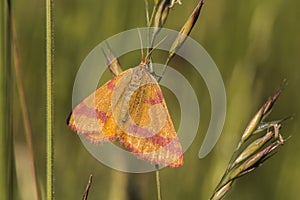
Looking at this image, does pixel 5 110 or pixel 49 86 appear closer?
pixel 49 86

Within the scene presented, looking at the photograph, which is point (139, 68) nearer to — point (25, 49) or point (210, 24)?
point (25, 49)

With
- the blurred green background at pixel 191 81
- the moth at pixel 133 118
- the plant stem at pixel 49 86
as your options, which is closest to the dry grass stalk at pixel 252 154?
the moth at pixel 133 118

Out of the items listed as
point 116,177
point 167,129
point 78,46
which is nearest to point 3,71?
point 167,129

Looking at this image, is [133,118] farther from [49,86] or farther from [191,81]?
[191,81]

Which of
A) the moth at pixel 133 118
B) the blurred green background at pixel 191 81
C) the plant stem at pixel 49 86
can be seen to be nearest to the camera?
the plant stem at pixel 49 86

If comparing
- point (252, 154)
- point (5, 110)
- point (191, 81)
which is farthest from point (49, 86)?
point (191, 81)

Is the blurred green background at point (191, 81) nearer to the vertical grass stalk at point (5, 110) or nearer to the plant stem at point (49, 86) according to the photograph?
the vertical grass stalk at point (5, 110)
